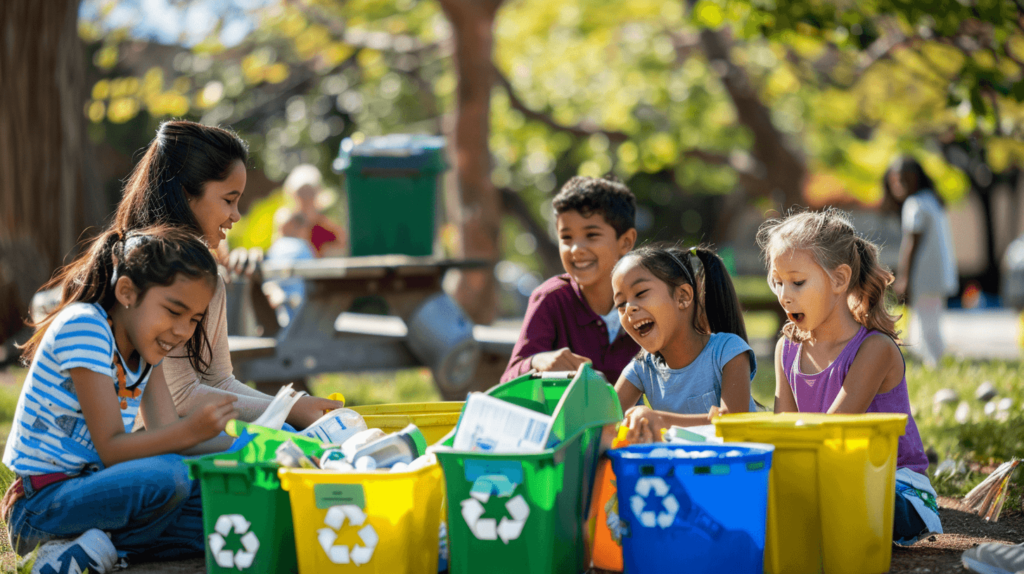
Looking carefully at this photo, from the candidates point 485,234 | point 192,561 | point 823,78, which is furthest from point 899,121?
point 192,561

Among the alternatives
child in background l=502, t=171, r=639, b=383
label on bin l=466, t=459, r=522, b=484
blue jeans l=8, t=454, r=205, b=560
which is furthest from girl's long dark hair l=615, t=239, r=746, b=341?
blue jeans l=8, t=454, r=205, b=560

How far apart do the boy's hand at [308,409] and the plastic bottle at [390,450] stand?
530 mm

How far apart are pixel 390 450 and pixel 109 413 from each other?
72 centimetres

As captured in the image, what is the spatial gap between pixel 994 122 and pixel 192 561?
3939mm

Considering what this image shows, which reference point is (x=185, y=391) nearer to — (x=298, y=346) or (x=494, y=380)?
(x=298, y=346)

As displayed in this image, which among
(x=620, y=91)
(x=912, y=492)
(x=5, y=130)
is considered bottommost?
(x=912, y=492)

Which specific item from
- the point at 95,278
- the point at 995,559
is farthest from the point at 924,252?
the point at 95,278

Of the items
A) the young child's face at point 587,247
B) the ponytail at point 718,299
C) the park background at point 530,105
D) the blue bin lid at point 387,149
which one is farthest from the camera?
the blue bin lid at point 387,149

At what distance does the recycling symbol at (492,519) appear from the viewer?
2.03 meters

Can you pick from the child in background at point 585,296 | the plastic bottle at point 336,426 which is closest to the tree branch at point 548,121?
the child in background at point 585,296

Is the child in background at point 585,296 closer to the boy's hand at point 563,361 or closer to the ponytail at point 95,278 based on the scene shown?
the boy's hand at point 563,361

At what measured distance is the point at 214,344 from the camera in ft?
10.1

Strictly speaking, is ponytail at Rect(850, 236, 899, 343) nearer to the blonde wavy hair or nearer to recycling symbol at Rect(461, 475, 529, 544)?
the blonde wavy hair

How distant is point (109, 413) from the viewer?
2357mm
